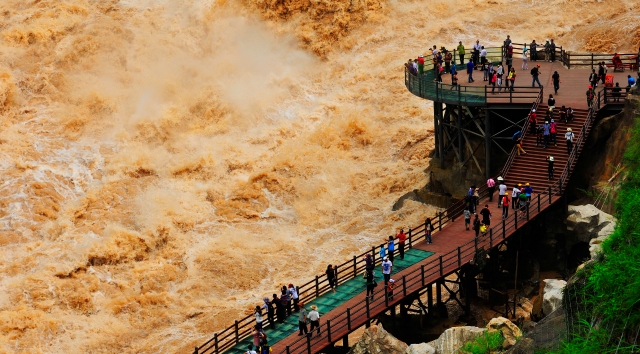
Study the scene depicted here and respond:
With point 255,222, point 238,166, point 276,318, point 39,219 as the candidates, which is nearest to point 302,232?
point 255,222

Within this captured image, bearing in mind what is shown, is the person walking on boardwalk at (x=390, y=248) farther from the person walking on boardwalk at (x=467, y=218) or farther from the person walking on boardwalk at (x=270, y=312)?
the person walking on boardwalk at (x=270, y=312)

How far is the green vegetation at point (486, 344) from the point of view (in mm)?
25625

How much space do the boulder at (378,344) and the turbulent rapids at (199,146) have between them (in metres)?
9.58

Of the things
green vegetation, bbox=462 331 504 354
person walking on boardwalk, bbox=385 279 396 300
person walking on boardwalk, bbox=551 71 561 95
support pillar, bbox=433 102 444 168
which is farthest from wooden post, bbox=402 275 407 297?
support pillar, bbox=433 102 444 168

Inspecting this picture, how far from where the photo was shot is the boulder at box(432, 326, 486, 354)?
86.7 ft

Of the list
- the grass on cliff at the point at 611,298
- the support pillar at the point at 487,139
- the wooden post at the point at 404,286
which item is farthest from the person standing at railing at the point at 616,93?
the wooden post at the point at 404,286

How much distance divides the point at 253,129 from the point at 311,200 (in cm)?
661

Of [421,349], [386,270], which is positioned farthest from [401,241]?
[421,349]

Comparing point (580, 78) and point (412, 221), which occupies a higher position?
point (580, 78)

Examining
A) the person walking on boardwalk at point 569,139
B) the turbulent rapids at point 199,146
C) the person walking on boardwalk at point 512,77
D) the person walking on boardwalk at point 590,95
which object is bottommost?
the turbulent rapids at point 199,146

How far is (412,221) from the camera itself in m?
42.6

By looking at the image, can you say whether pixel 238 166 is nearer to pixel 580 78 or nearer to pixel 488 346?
pixel 580 78

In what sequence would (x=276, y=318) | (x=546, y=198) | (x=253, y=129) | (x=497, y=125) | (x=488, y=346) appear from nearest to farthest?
(x=488, y=346) < (x=276, y=318) < (x=546, y=198) < (x=497, y=125) < (x=253, y=129)

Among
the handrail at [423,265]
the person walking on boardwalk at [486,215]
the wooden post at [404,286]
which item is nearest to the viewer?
the handrail at [423,265]
